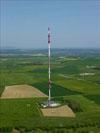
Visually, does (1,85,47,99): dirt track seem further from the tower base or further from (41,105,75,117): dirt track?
(41,105,75,117): dirt track

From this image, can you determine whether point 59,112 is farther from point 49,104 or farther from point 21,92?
point 21,92

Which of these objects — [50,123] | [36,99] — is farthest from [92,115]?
[36,99]

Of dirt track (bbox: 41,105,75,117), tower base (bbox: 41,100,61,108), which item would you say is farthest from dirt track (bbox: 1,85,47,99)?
dirt track (bbox: 41,105,75,117)

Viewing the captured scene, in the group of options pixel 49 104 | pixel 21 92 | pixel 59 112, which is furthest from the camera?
pixel 21 92

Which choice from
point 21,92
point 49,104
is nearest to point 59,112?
point 49,104

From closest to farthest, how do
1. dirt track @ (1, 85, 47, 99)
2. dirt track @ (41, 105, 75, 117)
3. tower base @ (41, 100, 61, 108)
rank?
dirt track @ (41, 105, 75, 117)
tower base @ (41, 100, 61, 108)
dirt track @ (1, 85, 47, 99)

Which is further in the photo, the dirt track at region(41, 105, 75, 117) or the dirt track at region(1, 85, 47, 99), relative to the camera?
the dirt track at region(1, 85, 47, 99)
